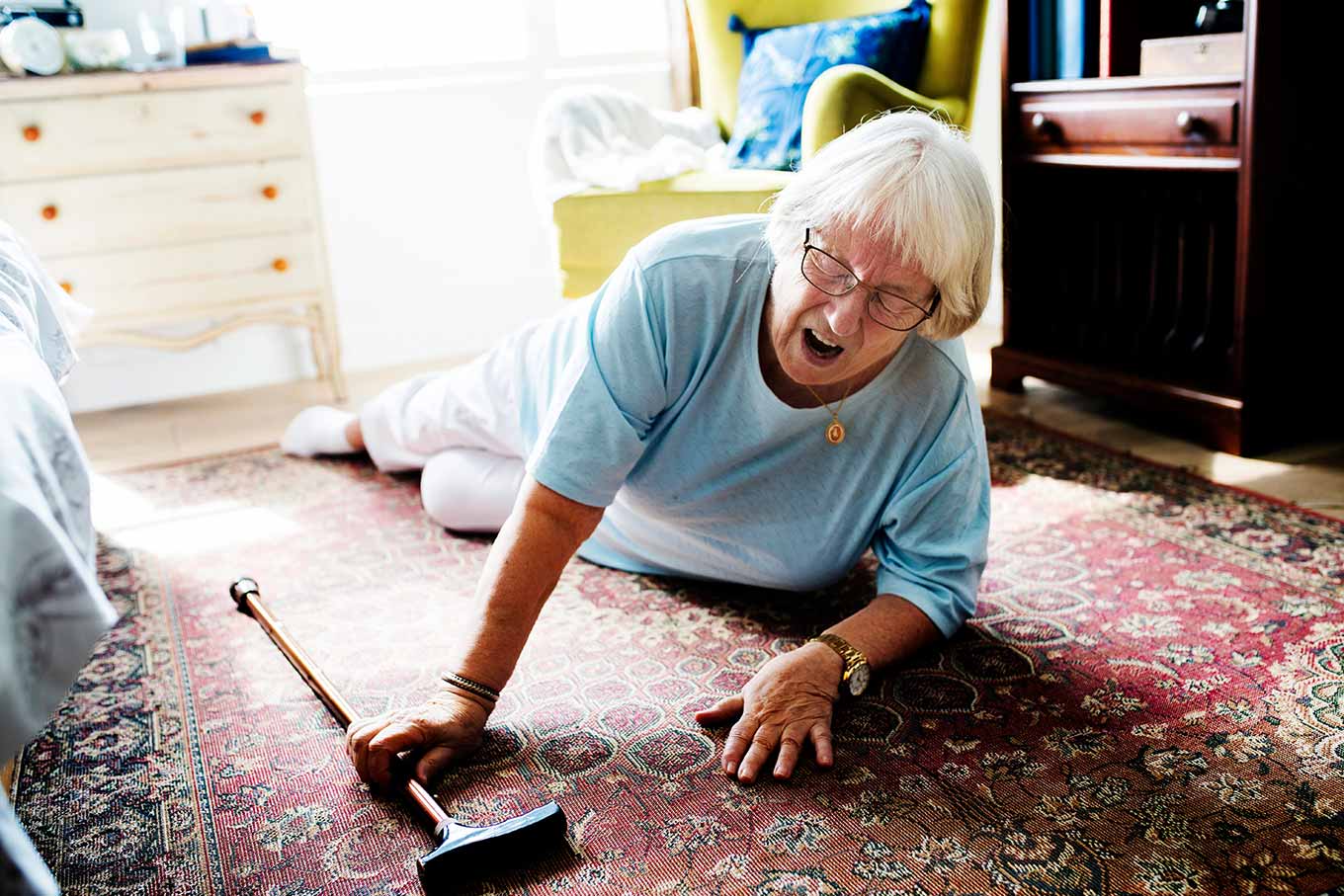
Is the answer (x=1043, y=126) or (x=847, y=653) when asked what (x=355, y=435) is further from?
(x=1043, y=126)

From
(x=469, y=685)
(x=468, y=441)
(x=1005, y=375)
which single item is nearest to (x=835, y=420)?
(x=469, y=685)

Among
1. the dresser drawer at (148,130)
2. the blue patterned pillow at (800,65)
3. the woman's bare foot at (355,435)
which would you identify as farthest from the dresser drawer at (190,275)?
the blue patterned pillow at (800,65)

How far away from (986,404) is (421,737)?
178 centimetres

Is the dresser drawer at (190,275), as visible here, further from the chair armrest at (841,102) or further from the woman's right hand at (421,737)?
the woman's right hand at (421,737)

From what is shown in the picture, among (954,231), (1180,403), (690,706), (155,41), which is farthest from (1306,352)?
(155,41)

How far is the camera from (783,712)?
129 centimetres

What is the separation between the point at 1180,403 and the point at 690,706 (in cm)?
137

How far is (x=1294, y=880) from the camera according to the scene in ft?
3.41

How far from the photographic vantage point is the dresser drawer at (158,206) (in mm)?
2555

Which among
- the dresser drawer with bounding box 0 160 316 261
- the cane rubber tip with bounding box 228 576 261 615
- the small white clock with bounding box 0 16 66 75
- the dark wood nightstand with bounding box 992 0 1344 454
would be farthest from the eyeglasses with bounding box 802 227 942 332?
the small white clock with bounding box 0 16 66 75

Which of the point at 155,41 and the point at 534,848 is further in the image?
the point at 155,41

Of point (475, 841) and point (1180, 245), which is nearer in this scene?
point (475, 841)

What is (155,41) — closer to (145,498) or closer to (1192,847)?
(145,498)

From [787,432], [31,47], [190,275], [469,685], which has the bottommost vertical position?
[469,685]
